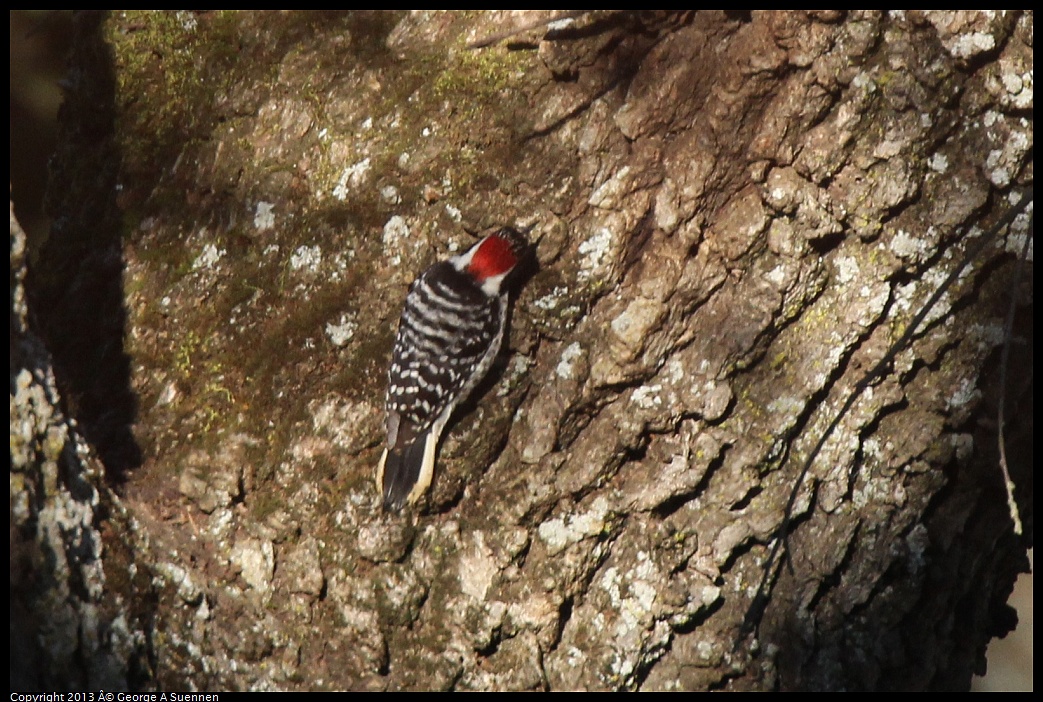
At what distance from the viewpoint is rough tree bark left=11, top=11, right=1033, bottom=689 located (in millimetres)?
1971

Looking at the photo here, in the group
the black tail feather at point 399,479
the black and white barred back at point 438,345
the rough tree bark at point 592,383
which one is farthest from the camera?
the black and white barred back at point 438,345

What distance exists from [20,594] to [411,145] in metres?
1.47

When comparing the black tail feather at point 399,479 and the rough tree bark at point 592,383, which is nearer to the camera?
the rough tree bark at point 592,383

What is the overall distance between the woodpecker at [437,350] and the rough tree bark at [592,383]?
7 cm

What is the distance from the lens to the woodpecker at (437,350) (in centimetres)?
212

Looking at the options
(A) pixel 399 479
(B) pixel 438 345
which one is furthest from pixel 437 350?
(A) pixel 399 479

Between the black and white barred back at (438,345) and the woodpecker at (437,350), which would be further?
the black and white barred back at (438,345)

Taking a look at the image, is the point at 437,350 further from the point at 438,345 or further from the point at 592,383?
the point at 592,383

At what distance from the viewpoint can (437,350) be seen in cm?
252

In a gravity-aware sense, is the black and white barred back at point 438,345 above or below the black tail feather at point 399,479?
above

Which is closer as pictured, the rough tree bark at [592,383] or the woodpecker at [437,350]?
the rough tree bark at [592,383]

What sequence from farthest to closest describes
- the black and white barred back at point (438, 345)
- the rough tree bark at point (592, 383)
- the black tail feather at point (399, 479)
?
the black and white barred back at point (438, 345) → the black tail feather at point (399, 479) → the rough tree bark at point (592, 383)

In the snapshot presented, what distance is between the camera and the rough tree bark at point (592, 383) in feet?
6.47

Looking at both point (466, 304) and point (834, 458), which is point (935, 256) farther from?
point (466, 304)
